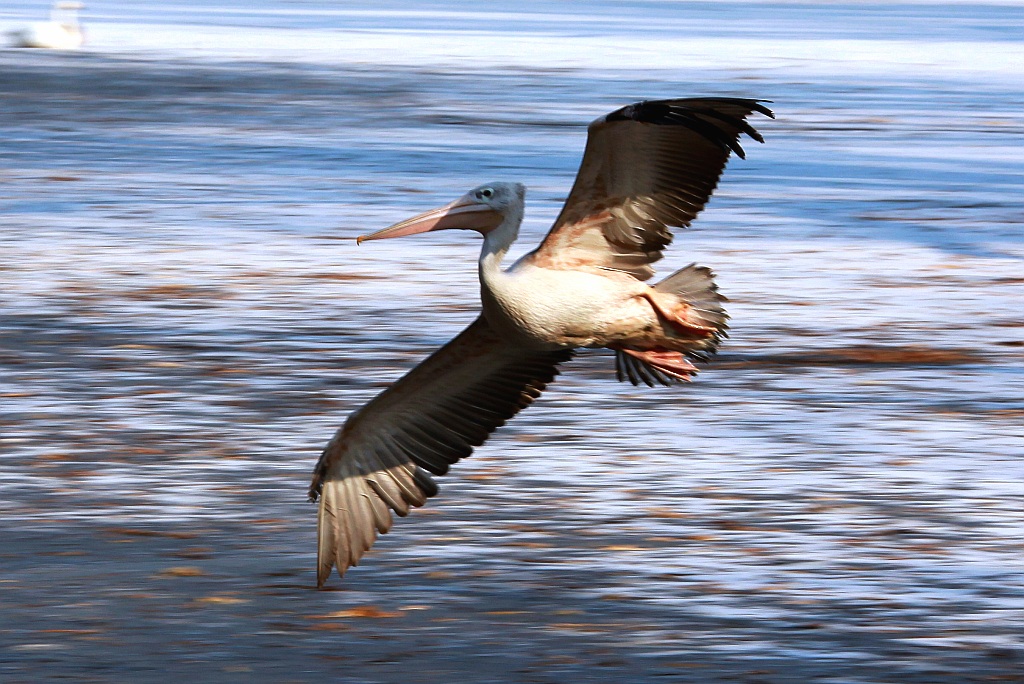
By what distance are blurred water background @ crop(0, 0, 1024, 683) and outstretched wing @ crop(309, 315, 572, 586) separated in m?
0.30

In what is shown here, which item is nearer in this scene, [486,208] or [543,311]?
[543,311]

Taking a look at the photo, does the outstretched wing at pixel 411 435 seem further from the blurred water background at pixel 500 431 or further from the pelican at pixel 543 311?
the blurred water background at pixel 500 431

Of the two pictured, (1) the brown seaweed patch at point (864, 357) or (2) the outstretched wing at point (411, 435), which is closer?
(2) the outstretched wing at point (411, 435)

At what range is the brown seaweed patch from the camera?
12.6 meters

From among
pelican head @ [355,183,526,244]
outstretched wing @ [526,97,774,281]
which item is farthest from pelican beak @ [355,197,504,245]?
outstretched wing @ [526,97,774,281]

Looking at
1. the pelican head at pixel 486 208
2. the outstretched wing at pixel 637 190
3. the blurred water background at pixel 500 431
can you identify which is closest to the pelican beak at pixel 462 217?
the pelican head at pixel 486 208

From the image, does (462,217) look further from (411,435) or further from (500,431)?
(500,431)

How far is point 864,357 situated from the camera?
12.7m

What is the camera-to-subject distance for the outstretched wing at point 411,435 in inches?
325

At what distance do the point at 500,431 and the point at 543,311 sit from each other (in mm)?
2796

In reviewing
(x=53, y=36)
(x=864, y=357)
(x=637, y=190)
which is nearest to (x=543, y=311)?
(x=637, y=190)

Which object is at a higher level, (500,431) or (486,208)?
(486,208)

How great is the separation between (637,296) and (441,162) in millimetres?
13202

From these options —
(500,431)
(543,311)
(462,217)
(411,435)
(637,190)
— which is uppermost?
(637,190)
